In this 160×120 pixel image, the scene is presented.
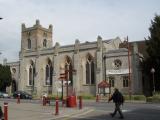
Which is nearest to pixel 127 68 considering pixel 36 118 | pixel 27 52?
pixel 27 52

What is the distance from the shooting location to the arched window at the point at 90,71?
59.8 metres

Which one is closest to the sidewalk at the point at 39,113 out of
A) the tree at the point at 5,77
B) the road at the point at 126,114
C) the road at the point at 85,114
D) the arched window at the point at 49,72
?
the road at the point at 85,114

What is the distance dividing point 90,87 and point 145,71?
1269cm

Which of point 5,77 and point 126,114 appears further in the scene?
point 5,77

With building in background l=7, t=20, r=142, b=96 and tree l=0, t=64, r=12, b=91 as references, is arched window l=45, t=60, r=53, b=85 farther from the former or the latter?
tree l=0, t=64, r=12, b=91

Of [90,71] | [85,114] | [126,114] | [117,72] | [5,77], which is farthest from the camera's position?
[5,77]

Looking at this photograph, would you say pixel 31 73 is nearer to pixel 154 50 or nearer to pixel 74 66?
pixel 74 66

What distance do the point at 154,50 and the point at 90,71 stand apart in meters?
15.9

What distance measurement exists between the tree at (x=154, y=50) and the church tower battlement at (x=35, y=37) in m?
31.2

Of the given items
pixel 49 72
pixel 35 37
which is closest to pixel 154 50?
pixel 49 72

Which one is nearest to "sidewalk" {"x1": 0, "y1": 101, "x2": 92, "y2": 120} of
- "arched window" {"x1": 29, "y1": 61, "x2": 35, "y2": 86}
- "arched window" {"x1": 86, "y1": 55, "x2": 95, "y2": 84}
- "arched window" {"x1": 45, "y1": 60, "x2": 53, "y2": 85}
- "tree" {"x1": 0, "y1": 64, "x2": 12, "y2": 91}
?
"arched window" {"x1": 86, "y1": 55, "x2": 95, "y2": 84}

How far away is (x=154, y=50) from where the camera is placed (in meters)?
47.5

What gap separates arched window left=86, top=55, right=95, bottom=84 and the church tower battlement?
17169 mm

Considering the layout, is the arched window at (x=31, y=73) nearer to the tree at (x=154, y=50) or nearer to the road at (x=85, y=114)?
the tree at (x=154, y=50)
